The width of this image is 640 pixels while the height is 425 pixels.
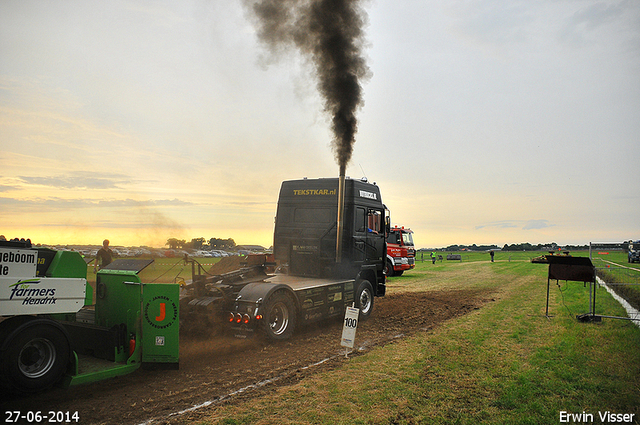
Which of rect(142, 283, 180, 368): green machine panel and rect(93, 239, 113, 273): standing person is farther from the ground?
rect(93, 239, 113, 273): standing person

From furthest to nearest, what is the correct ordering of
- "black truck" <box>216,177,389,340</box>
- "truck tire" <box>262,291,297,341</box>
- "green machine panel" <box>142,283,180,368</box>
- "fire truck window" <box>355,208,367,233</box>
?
"fire truck window" <box>355,208,367,233</box> → "black truck" <box>216,177,389,340</box> → "truck tire" <box>262,291,297,341</box> → "green machine panel" <box>142,283,180,368</box>

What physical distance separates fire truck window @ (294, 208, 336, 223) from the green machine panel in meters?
5.81

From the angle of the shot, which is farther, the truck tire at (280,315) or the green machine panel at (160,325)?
the truck tire at (280,315)

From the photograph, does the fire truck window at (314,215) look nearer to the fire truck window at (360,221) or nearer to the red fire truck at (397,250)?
the fire truck window at (360,221)

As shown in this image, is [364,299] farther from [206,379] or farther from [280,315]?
[206,379]

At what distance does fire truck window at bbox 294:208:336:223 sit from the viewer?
11.9 meters

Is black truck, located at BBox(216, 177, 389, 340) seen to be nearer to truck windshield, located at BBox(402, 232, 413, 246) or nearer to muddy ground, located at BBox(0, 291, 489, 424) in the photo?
muddy ground, located at BBox(0, 291, 489, 424)

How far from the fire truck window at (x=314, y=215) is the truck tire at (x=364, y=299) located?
7.25 feet

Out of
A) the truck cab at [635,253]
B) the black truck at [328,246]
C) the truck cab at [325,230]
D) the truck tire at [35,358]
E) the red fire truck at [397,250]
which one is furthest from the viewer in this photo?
the truck cab at [635,253]

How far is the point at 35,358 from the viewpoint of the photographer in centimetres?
566

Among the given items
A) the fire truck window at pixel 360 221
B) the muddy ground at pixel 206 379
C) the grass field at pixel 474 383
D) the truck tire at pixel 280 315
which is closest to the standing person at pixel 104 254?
the muddy ground at pixel 206 379

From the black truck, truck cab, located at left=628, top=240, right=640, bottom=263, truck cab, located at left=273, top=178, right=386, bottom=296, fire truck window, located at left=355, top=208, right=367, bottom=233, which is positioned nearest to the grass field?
the black truck

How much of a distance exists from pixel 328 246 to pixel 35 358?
742 cm

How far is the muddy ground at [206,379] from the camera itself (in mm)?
5355
